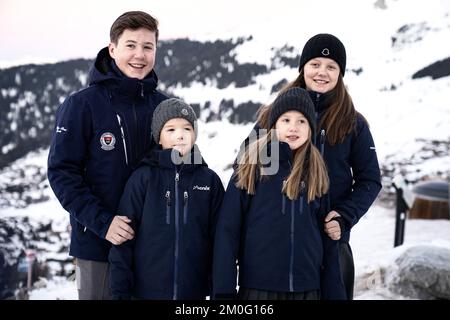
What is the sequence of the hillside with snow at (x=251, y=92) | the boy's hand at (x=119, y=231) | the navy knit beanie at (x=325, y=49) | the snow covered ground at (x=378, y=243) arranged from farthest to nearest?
the hillside with snow at (x=251, y=92), the snow covered ground at (x=378, y=243), the navy knit beanie at (x=325, y=49), the boy's hand at (x=119, y=231)

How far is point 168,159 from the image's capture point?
1705 mm

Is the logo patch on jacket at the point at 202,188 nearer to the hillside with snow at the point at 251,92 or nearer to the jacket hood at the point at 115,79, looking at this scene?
the jacket hood at the point at 115,79

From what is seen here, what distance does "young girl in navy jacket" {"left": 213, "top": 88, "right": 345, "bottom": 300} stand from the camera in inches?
66.1

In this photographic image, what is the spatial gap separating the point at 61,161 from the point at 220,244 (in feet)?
2.04

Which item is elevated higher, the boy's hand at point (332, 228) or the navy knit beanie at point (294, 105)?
the navy knit beanie at point (294, 105)

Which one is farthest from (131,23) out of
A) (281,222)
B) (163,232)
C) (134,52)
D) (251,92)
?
(251,92)

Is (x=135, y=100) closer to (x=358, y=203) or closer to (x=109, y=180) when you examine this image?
(x=109, y=180)

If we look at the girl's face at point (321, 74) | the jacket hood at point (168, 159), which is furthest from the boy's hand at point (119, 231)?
Answer: the girl's face at point (321, 74)

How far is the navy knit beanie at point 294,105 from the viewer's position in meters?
1.76

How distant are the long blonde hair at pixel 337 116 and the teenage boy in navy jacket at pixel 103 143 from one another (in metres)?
0.44

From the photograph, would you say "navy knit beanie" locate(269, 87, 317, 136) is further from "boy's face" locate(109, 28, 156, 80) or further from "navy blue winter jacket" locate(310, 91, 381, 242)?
"boy's face" locate(109, 28, 156, 80)

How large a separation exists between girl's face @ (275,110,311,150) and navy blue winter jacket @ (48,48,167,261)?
1.63ft

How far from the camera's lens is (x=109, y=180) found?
179 centimetres

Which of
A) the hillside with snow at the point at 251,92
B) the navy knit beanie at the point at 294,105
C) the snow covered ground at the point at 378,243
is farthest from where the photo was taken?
the hillside with snow at the point at 251,92
